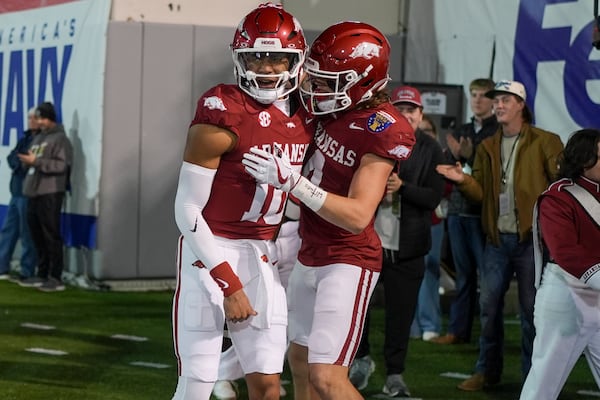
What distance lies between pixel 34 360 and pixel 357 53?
438cm

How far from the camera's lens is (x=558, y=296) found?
5.54 meters

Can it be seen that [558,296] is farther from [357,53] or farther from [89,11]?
[89,11]

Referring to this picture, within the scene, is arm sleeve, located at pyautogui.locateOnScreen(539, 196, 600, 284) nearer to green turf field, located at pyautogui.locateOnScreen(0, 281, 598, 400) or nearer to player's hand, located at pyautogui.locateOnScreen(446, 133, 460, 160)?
green turf field, located at pyautogui.locateOnScreen(0, 281, 598, 400)

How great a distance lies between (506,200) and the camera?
766 cm

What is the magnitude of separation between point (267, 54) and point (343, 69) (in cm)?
30

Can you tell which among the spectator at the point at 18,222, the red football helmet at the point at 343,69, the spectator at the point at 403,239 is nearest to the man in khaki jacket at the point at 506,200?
the spectator at the point at 403,239

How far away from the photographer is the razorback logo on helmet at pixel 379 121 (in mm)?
4727

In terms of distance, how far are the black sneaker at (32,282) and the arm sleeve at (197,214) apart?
315 inches

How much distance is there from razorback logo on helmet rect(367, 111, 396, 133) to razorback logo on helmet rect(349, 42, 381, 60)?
0.76ft

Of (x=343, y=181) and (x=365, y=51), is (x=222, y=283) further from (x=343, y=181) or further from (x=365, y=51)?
(x=365, y=51)

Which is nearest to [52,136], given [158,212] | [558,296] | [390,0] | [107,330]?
[158,212]

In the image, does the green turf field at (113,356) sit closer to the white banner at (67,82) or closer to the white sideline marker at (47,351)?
the white sideline marker at (47,351)

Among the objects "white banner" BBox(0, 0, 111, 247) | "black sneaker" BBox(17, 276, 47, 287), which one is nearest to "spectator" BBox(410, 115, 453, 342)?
"white banner" BBox(0, 0, 111, 247)

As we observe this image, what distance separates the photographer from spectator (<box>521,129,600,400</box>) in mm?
5461
